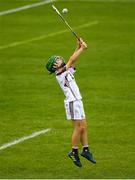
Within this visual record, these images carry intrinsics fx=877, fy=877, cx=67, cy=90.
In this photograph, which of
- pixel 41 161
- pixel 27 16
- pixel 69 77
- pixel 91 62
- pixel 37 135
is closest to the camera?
pixel 69 77

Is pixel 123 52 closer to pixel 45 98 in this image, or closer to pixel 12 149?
pixel 45 98

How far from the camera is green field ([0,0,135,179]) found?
19.8m

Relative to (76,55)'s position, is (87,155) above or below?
below

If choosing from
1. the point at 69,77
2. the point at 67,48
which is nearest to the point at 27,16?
the point at 67,48

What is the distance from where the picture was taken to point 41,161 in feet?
65.1

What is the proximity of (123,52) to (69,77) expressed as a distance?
1212cm

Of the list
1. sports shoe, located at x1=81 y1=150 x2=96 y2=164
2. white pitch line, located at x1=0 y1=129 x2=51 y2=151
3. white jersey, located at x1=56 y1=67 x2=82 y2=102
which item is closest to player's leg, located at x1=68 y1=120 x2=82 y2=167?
sports shoe, located at x1=81 y1=150 x2=96 y2=164

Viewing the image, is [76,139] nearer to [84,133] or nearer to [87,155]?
[84,133]

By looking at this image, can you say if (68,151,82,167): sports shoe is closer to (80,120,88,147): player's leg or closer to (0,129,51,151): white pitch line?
(80,120,88,147): player's leg

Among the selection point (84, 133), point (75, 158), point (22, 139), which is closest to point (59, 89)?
point (22, 139)

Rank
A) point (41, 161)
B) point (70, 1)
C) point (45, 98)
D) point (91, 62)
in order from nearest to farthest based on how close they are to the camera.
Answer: point (41, 161), point (45, 98), point (91, 62), point (70, 1)

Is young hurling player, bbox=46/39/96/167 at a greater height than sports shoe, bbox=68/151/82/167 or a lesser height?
greater

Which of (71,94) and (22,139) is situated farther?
(22,139)

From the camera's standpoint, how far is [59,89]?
26.3 m
